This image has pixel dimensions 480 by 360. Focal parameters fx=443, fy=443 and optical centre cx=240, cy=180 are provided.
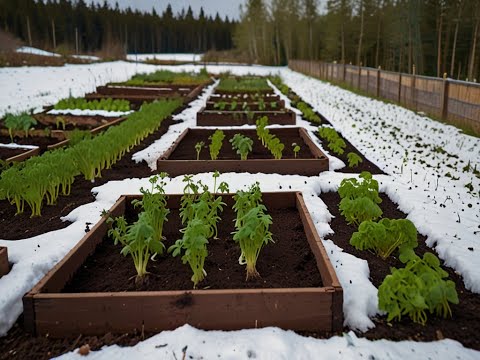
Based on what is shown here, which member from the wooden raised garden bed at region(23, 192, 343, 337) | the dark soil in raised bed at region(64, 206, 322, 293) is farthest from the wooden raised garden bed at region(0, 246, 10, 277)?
the wooden raised garden bed at region(23, 192, 343, 337)

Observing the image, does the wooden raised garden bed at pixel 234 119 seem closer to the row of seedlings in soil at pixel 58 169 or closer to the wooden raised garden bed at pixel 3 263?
the row of seedlings in soil at pixel 58 169

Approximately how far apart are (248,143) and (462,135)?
5.19m

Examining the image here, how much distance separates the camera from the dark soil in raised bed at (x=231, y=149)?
705 centimetres

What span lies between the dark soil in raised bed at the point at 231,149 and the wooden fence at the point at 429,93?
13.1 feet

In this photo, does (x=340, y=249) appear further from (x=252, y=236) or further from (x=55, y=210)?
(x=55, y=210)

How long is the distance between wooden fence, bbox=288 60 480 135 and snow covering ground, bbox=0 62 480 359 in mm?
564

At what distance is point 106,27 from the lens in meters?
64.2

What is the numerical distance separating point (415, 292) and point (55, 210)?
11.9 feet

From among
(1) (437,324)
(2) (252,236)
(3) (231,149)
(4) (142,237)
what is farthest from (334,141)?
(4) (142,237)

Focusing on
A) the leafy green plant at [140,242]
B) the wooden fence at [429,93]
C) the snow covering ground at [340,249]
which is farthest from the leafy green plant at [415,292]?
the wooden fence at [429,93]

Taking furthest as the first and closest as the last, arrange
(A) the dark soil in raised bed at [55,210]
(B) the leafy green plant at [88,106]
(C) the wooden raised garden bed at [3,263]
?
(B) the leafy green plant at [88,106] → (A) the dark soil in raised bed at [55,210] → (C) the wooden raised garden bed at [3,263]

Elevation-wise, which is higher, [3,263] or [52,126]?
[52,126]

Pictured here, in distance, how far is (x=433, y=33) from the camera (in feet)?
86.9

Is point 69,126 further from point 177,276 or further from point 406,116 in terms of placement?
point 406,116
